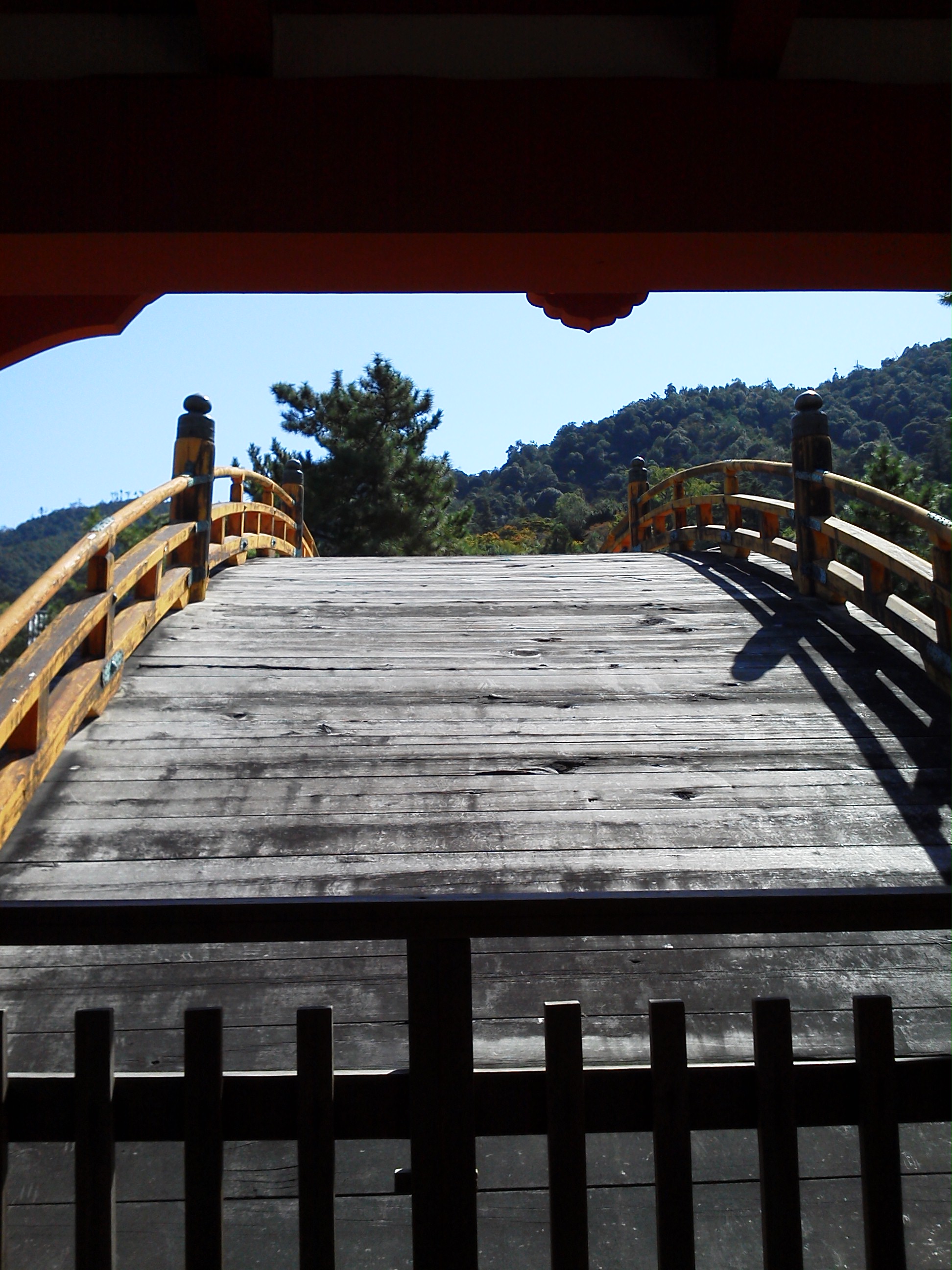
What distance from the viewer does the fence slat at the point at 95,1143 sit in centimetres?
115

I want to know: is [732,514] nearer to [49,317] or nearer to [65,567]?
[65,567]

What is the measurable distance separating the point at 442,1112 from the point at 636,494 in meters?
10.3

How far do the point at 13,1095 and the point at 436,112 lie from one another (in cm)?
198

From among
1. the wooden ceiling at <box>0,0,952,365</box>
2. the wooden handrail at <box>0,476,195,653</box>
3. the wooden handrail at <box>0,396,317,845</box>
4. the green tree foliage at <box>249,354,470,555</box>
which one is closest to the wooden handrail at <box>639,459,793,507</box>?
the wooden ceiling at <box>0,0,952,365</box>

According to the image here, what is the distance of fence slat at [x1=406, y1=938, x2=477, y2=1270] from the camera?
45.2 inches

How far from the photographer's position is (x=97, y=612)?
3449 millimetres

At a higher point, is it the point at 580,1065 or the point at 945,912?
the point at 945,912

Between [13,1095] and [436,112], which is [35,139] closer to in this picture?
[436,112]

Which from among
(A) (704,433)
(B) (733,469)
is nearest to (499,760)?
(B) (733,469)

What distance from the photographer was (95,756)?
3.13 meters

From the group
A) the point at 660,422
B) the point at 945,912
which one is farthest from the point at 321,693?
the point at 660,422

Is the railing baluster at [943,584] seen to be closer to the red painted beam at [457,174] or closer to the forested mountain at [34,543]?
the red painted beam at [457,174]

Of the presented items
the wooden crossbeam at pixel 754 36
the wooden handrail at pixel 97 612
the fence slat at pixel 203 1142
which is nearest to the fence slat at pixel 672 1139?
the fence slat at pixel 203 1142

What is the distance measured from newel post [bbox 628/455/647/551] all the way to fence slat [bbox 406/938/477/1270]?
952 cm
